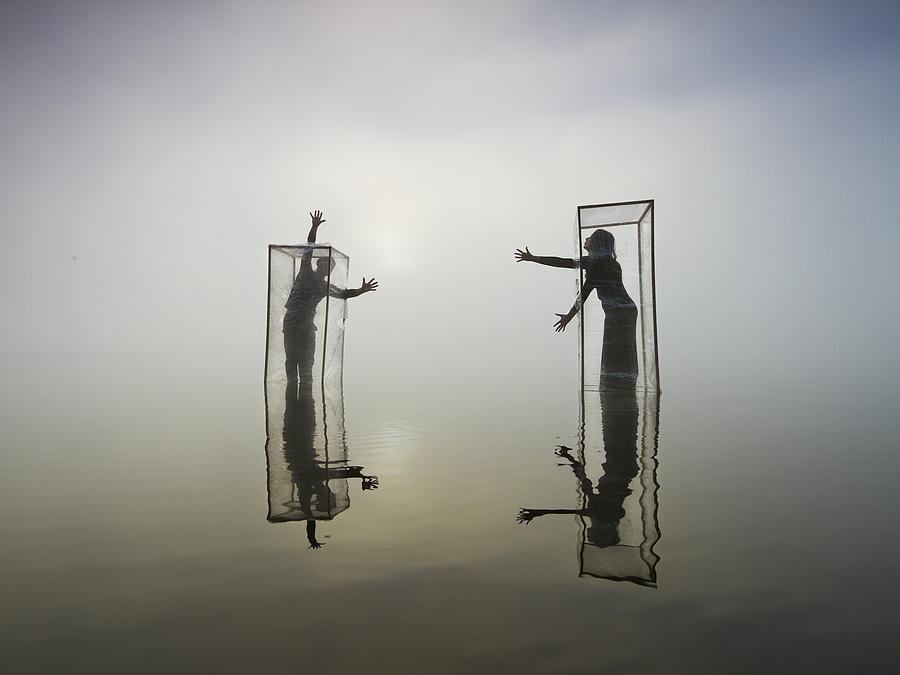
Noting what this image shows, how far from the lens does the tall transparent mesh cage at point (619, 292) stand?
7.92 metres

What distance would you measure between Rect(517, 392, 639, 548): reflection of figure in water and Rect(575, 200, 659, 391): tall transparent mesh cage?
211 cm

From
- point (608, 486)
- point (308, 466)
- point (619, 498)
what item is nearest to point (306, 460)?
point (308, 466)

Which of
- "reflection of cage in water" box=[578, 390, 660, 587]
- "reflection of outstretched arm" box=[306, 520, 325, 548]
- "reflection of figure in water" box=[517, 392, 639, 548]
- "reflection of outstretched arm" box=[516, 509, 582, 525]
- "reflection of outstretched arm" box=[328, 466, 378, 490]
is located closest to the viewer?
"reflection of cage in water" box=[578, 390, 660, 587]

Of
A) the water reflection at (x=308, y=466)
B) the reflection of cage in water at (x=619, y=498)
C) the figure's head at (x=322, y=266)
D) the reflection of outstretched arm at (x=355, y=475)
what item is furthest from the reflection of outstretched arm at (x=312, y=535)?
the figure's head at (x=322, y=266)

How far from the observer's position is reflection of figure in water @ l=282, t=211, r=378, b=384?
945 centimetres

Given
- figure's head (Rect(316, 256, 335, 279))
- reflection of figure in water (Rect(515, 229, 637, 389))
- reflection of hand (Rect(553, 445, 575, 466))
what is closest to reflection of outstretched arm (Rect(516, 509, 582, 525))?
reflection of hand (Rect(553, 445, 575, 466))

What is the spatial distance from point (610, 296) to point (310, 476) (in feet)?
18.0

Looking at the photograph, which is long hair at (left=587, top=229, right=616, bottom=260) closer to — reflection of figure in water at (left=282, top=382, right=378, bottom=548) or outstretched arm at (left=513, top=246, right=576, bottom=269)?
outstretched arm at (left=513, top=246, right=576, bottom=269)

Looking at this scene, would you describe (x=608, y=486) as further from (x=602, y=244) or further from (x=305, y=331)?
(x=305, y=331)
